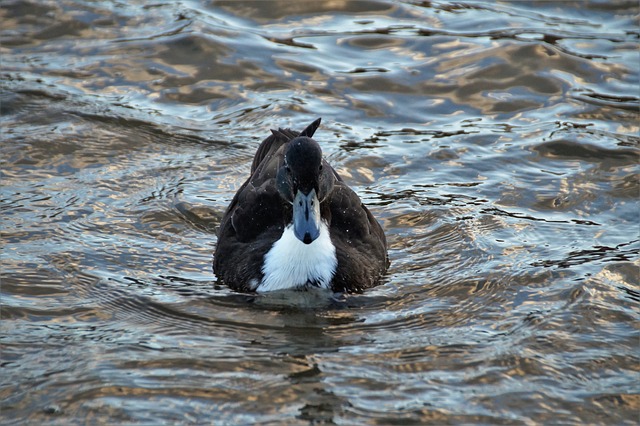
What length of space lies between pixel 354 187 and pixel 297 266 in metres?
2.62

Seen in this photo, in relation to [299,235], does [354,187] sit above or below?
below

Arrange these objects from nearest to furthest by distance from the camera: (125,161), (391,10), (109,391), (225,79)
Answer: (109,391)
(125,161)
(225,79)
(391,10)

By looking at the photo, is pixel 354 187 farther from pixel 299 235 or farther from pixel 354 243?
pixel 299 235

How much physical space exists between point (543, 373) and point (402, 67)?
279 inches

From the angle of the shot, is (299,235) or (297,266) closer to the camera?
(299,235)

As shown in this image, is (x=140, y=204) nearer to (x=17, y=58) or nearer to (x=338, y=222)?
(x=338, y=222)

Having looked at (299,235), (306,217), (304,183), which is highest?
(304,183)

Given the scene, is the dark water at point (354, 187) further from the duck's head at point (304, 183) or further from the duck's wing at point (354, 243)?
the duck's head at point (304, 183)

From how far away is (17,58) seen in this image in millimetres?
13094

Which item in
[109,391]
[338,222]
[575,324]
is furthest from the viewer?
[338,222]

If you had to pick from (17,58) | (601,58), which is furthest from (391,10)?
(17,58)

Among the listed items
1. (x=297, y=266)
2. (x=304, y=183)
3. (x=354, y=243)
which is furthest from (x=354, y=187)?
(x=304, y=183)

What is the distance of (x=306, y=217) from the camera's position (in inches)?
310

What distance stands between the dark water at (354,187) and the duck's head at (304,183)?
2.16 ft
